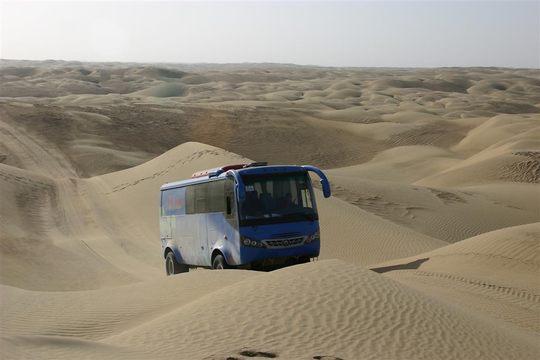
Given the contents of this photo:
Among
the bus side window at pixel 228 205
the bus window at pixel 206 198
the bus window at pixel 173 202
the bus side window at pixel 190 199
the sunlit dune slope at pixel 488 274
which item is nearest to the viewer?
the sunlit dune slope at pixel 488 274

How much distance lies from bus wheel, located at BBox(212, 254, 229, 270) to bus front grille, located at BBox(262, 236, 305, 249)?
1.19 metres

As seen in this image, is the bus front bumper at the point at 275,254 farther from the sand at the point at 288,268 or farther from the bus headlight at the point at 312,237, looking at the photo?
the sand at the point at 288,268

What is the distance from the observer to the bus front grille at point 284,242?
1540cm

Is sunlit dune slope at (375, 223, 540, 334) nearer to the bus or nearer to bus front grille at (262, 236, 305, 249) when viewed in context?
bus front grille at (262, 236, 305, 249)

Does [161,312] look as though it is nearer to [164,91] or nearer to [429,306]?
[429,306]

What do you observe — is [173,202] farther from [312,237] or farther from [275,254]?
[312,237]

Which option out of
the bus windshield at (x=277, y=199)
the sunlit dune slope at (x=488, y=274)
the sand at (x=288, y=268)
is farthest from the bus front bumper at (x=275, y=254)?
the sunlit dune slope at (x=488, y=274)

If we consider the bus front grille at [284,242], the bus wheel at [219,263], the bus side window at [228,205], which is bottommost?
the bus wheel at [219,263]

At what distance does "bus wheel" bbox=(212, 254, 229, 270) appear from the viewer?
52.8 feet

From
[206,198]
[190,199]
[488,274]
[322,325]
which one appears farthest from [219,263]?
[322,325]

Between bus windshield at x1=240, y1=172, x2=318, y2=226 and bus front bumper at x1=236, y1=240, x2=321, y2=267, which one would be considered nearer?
bus front bumper at x1=236, y1=240, x2=321, y2=267

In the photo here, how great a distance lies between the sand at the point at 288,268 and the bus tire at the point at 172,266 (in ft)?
1.05

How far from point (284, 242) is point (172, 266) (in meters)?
4.49

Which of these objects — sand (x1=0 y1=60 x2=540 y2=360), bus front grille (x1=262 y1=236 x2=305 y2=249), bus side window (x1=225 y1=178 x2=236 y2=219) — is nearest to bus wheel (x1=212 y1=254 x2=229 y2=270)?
bus side window (x1=225 y1=178 x2=236 y2=219)
